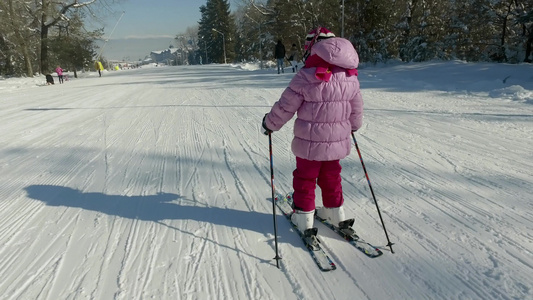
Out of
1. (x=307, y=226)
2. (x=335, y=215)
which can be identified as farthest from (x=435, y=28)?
(x=307, y=226)

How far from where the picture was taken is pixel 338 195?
2812mm

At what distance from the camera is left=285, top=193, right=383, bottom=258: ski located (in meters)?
2.51

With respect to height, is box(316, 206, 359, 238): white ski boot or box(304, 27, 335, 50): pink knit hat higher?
box(304, 27, 335, 50): pink knit hat

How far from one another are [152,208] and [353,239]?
2111mm

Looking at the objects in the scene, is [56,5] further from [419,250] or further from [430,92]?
[419,250]

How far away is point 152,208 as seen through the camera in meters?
3.44

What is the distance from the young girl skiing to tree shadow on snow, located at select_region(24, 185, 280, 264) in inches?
22.2

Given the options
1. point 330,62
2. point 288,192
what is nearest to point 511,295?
point 330,62

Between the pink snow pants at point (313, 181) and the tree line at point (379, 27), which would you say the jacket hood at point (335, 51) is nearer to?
the pink snow pants at point (313, 181)

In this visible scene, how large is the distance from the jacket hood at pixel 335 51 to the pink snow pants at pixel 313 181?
815mm

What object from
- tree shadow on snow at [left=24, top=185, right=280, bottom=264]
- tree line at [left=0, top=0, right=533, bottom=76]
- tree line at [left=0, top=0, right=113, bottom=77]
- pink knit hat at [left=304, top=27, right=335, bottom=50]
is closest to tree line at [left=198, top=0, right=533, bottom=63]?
tree line at [left=0, top=0, right=533, bottom=76]

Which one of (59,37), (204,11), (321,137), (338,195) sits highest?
(204,11)

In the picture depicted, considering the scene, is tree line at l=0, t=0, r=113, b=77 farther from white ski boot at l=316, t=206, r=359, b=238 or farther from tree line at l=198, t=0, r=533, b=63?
white ski boot at l=316, t=206, r=359, b=238

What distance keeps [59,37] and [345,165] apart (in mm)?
35691
